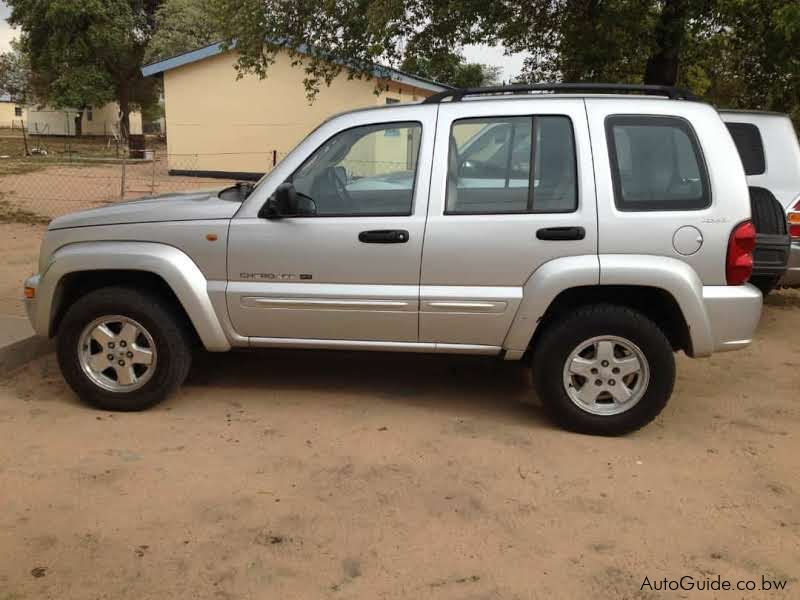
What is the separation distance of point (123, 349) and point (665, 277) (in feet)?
10.3

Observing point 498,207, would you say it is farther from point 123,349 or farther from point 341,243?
point 123,349

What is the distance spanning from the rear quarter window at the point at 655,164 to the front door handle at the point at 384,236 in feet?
3.84

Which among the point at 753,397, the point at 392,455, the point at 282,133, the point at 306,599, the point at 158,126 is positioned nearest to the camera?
the point at 306,599

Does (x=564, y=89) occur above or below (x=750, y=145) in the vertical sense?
above

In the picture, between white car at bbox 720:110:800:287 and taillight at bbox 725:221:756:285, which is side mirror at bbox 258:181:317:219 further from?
white car at bbox 720:110:800:287

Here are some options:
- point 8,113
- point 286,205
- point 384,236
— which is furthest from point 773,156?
point 8,113

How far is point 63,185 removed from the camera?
18.3 meters

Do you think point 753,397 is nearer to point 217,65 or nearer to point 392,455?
point 392,455

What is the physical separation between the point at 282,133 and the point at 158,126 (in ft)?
180

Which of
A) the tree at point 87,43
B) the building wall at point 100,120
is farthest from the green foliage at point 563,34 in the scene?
the building wall at point 100,120

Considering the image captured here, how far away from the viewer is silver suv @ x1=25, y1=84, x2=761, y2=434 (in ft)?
13.5

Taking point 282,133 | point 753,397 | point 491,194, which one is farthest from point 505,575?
point 282,133

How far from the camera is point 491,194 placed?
14.0ft

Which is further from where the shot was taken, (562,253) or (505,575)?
(562,253)
